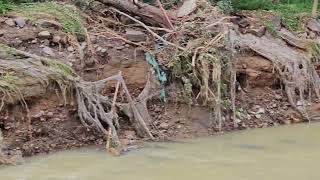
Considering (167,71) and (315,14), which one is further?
(315,14)

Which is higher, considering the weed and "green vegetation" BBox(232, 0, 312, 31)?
"green vegetation" BBox(232, 0, 312, 31)

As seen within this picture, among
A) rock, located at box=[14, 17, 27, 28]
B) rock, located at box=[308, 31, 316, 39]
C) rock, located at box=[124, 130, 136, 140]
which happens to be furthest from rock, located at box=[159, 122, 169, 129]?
rock, located at box=[308, 31, 316, 39]

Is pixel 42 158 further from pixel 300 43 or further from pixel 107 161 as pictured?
pixel 300 43

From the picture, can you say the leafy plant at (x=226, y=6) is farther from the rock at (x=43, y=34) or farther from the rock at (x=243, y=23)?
the rock at (x=43, y=34)

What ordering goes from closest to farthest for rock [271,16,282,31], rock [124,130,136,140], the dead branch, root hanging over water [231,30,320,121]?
rock [124,130,136,140] < root hanging over water [231,30,320,121] < the dead branch < rock [271,16,282,31]

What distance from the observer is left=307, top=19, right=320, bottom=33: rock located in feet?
32.9

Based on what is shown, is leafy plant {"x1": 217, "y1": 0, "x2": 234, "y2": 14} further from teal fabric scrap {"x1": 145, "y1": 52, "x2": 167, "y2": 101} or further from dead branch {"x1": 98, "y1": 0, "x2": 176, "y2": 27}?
teal fabric scrap {"x1": 145, "y1": 52, "x2": 167, "y2": 101}

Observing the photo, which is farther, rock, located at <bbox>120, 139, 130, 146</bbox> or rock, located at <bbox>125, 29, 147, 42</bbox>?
rock, located at <bbox>125, 29, 147, 42</bbox>

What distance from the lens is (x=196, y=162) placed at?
20.1ft

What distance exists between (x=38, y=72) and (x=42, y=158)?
1.00 metres

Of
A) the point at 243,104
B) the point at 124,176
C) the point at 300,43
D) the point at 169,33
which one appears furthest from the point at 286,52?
the point at 124,176

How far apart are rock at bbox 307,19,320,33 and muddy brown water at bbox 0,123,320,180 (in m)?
3.20

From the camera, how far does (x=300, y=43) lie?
30.2 feet

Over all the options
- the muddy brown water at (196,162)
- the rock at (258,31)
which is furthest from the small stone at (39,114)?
the rock at (258,31)
